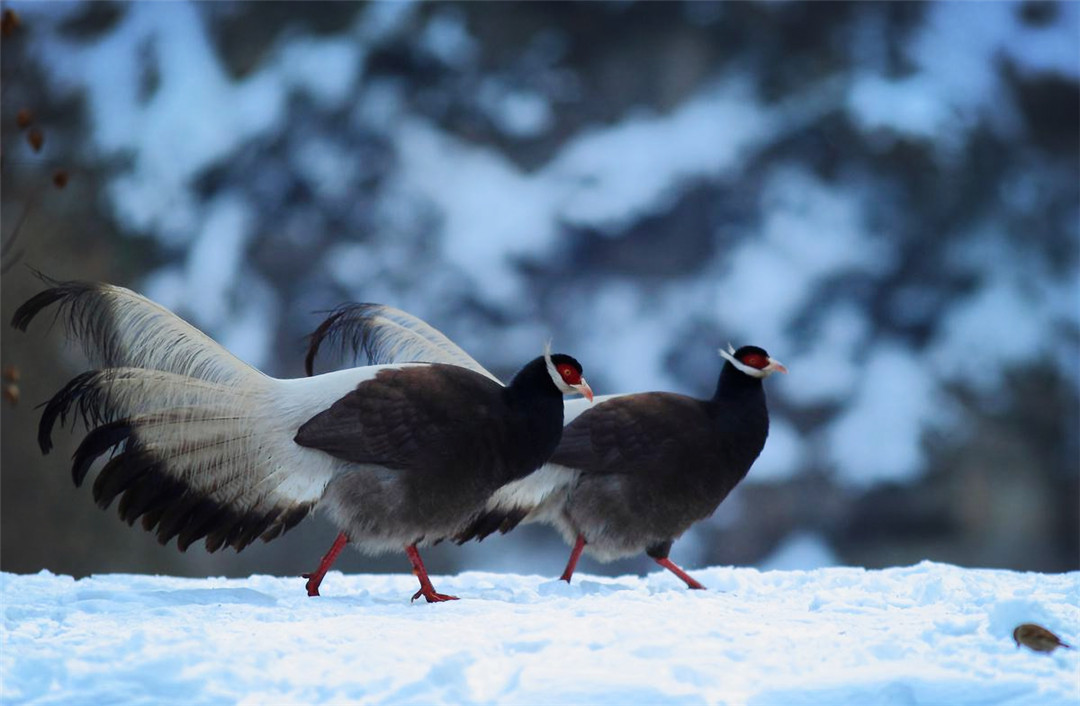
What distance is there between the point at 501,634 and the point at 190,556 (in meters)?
3.69

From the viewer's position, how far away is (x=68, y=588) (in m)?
2.82

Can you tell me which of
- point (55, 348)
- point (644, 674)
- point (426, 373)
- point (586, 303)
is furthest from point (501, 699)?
point (55, 348)

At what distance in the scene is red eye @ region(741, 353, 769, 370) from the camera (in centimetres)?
329

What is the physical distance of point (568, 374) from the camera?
2824 mm

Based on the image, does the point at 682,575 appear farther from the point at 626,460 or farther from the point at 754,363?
the point at 754,363

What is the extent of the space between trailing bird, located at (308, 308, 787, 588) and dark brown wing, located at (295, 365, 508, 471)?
0.48 meters

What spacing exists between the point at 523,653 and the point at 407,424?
0.88 meters

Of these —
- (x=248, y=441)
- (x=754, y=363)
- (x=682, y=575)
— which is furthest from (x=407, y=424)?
(x=754, y=363)

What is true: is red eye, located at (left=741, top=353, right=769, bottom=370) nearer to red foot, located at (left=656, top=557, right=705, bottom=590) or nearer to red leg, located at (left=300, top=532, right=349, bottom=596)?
red foot, located at (left=656, top=557, right=705, bottom=590)

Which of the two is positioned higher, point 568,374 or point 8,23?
point 8,23

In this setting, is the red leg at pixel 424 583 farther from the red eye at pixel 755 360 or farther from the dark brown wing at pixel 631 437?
the red eye at pixel 755 360

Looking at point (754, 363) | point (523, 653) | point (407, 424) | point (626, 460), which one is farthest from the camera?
point (754, 363)

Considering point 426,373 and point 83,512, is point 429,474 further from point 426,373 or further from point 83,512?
point 83,512

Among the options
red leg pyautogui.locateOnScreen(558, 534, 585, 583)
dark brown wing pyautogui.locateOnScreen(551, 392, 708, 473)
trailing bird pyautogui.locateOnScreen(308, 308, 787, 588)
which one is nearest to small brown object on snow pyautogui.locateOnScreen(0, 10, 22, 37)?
trailing bird pyautogui.locateOnScreen(308, 308, 787, 588)
